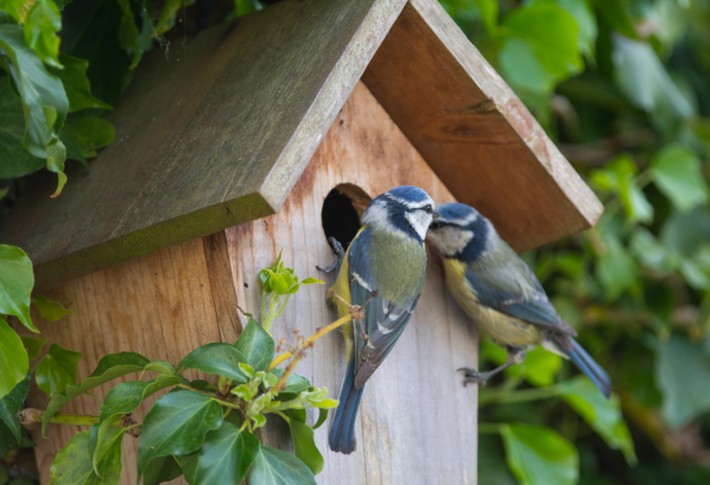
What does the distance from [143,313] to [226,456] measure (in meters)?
0.42

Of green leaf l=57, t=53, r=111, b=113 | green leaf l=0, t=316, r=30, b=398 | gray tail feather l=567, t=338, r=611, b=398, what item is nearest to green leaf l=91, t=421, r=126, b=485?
green leaf l=0, t=316, r=30, b=398

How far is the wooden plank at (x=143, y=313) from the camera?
5.27 feet

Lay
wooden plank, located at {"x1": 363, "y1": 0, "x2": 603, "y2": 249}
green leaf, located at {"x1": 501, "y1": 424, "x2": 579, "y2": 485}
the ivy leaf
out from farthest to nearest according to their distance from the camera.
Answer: green leaf, located at {"x1": 501, "y1": 424, "x2": 579, "y2": 485}, the ivy leaf, wooden plank, located at {"x1": 363, "y1": 0, "x2": 603, "y2": 249}

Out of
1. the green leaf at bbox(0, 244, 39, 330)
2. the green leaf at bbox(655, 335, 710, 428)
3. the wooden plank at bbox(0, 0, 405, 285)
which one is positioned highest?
the green leaf at bbox(0, 244, 39, 330)

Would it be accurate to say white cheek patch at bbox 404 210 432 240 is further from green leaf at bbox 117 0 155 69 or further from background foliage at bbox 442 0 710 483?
background foliage at bbox 442 0 710 483

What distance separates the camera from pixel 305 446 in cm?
151

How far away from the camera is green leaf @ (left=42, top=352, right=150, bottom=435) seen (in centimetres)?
150

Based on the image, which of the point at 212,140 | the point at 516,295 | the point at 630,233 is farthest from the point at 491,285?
the point at 630,233

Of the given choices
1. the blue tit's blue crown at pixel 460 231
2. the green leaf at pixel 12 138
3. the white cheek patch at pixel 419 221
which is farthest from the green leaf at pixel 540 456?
the green leaf at pixel 12 138

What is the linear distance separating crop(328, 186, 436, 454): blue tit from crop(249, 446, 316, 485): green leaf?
21 cm

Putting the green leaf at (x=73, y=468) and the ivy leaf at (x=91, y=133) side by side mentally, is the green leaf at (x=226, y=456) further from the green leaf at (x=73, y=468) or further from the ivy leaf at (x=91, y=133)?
the ivy leaf at (x=91, y=133)

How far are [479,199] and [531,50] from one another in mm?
622

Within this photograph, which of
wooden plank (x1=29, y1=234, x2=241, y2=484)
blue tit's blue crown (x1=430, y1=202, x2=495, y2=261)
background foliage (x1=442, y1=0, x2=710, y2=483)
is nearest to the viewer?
wooden plank (x1=29, y1=234, x2=241, y2=484)

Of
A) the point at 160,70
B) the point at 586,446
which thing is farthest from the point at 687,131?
the point at 160,70
